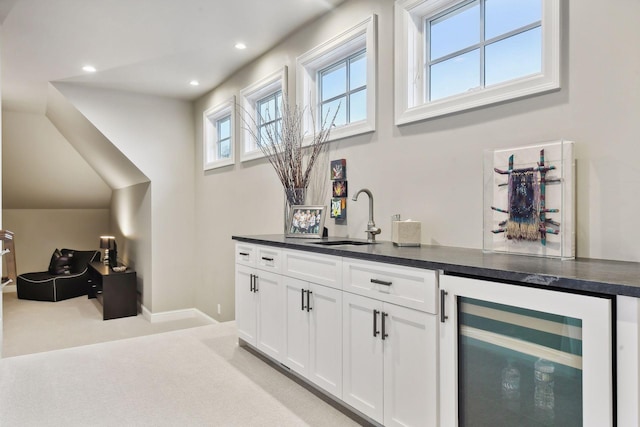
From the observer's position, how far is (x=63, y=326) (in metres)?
5.77

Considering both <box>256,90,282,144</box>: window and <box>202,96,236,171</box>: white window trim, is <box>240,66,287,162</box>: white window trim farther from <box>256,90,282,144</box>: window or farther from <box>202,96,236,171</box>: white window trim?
<box>202,96,236,171</box>: white window trim

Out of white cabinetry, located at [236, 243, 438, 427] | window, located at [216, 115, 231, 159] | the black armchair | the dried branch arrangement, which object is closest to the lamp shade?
the black armchair

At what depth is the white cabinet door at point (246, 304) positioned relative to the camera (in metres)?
3.09

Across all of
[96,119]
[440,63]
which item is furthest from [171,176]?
[440,63]

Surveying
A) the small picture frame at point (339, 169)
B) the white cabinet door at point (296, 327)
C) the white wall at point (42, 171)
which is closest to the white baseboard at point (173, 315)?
the white wall at point (42, 171)

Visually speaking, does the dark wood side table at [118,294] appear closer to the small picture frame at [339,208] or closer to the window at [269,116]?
the window at [269,116]

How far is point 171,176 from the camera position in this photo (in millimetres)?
5828

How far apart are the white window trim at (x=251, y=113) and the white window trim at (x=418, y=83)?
5.69 ft

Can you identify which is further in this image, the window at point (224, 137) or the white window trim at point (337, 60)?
the window at point (224, 137)

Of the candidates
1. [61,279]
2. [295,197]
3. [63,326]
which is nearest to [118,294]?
[63,326]

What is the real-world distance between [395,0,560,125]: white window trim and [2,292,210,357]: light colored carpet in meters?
4.27

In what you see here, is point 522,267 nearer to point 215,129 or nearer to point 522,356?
point 522,356

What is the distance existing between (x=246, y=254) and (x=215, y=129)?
2891 mm

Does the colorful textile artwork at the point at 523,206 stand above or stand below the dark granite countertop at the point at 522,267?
above
